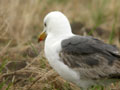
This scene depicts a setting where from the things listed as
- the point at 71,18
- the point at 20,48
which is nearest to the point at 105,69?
the point at 20,48

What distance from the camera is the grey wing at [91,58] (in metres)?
4.67

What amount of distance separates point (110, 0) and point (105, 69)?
5506mm

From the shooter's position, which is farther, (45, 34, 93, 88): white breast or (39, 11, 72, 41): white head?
(39, 11, 72, 41): white head

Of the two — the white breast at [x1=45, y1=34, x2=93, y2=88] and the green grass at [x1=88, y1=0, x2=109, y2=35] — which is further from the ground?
the white breast at [x1=45, y1=34, x2=93, y2=88]

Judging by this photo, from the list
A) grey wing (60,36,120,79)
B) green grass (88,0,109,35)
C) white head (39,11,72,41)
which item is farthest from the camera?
green grass (88,0,109,35)

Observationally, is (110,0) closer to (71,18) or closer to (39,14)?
(71,18)

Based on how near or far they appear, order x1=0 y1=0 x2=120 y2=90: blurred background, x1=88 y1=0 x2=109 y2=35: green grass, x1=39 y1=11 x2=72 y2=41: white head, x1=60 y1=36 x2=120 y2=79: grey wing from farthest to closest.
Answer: x1=88 y1=0 x2=109 y2=35: green grass < x1=0 y1=0 x2=120 y2=90: blurred background < x1=39 y1=11 x2=72 y2=41: white head < x1=60 y1=36 x2=120 y2=79: grey wing

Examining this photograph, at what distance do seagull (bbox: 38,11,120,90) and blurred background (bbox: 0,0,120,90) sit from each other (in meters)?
0.55

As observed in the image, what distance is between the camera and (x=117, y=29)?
925cm

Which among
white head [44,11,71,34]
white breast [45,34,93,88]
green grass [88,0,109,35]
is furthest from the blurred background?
white head [44,11,71,34]

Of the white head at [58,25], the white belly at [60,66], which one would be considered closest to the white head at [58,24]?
the white head at [58,25]

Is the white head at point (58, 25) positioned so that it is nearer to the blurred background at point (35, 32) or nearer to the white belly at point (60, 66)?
the white belly at point (60, 66)

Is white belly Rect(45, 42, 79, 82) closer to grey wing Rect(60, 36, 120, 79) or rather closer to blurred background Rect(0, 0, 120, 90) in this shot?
grey wing Rect(60, 36, 120, 79)

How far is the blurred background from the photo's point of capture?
5.49 metres
